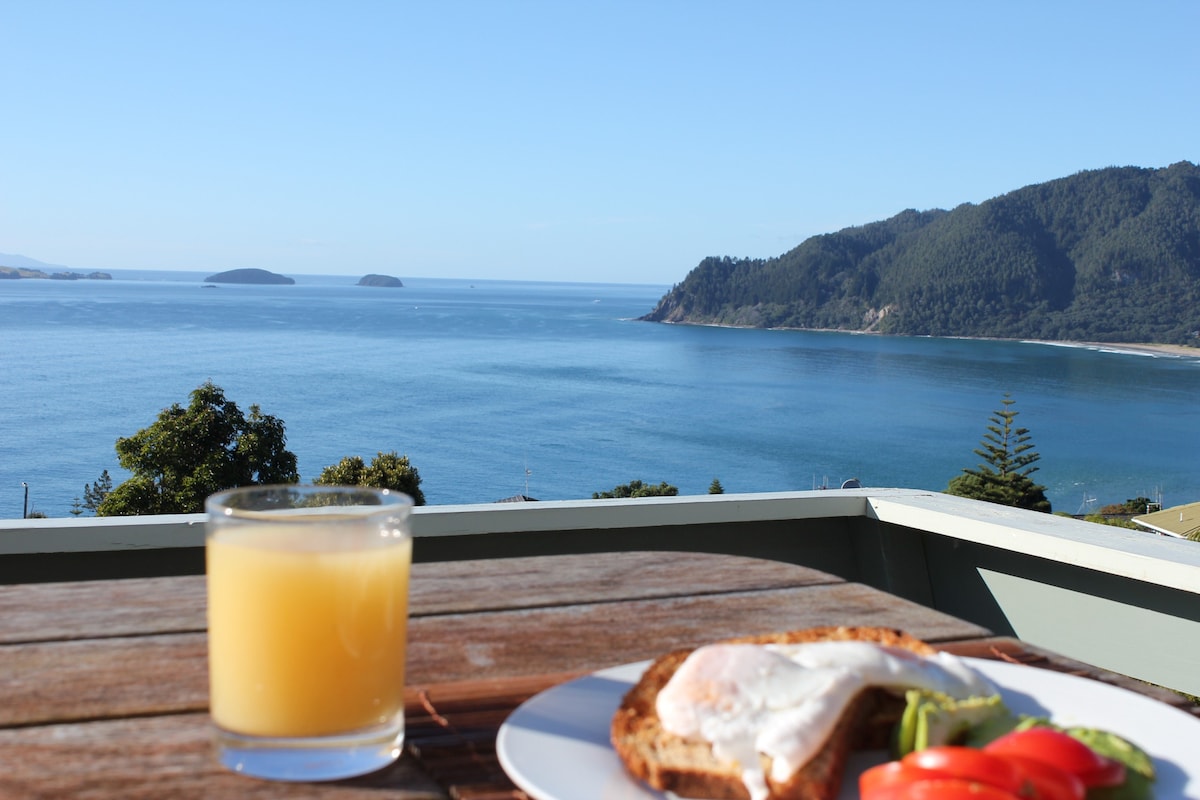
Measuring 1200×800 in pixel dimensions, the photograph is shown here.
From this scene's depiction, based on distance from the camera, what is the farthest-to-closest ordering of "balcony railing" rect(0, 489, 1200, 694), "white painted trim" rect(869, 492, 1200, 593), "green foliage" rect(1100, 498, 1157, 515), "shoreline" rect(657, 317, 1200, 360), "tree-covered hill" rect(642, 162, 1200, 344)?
"tree-covered hill" rect(642, 162, 1200, 344) → "shoreline" rect(657, 317, 1200, 360) → "green foliage" rect(1100, 498, 1157, 515) → "balcony railing" rect(0, 489, 1200, 694) → "white painted trim" rect(869, 492, 1200, 593)

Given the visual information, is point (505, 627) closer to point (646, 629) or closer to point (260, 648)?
point (646, 629)

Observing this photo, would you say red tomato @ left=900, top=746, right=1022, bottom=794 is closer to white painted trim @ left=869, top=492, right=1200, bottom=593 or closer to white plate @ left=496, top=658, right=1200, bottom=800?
white plate @ left=496, top=658, right=1200, bottom=800

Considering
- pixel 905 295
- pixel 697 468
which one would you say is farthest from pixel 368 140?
pixel 697 468

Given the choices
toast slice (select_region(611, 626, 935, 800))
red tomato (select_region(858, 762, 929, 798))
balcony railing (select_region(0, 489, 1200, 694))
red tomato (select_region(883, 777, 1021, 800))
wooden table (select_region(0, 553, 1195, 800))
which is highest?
red tomato (select_region(883, 777, 1021, 800))

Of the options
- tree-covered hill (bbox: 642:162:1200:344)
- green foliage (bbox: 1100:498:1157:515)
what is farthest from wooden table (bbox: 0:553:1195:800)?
tree-covered hill (bbox: 642:162:1200:344)

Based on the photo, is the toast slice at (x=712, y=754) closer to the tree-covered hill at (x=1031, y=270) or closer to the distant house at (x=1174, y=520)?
the distant house at (x=1174, y=520)

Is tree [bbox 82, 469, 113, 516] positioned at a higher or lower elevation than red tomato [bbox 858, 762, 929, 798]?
lower
